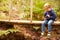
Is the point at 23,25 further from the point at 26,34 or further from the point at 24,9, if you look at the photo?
the point at 24,9

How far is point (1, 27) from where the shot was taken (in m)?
6.75

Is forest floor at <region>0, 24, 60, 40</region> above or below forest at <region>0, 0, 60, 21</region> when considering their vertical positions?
below

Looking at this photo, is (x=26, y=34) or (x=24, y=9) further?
(x=24, y=9)

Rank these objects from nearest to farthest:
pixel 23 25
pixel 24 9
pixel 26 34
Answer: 1. pixel 26 34
2. pixel 23 25
3. pixel 24 9

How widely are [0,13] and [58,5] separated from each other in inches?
92.2

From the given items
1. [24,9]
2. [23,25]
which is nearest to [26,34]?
[23,25]

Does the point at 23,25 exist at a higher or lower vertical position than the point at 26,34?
higher

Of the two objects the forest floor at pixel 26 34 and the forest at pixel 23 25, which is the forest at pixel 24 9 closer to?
the forest at pixel 23 25

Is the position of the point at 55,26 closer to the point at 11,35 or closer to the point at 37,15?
the point at 37,15

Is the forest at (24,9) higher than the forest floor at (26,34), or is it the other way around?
the forest at (24,9)

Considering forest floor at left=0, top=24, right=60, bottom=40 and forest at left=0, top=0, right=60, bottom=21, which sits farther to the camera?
forest at left=0, top=0, right=60, bottom=21

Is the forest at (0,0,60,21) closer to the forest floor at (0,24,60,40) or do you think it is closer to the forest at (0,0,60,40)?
the forest at (0,0,60,40)

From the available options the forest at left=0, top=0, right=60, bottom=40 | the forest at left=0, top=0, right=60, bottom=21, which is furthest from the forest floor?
the forest at left=0, top=0, right=60, bottom=21

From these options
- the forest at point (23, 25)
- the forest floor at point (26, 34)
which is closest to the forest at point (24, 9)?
the forest at point (23, 25)
